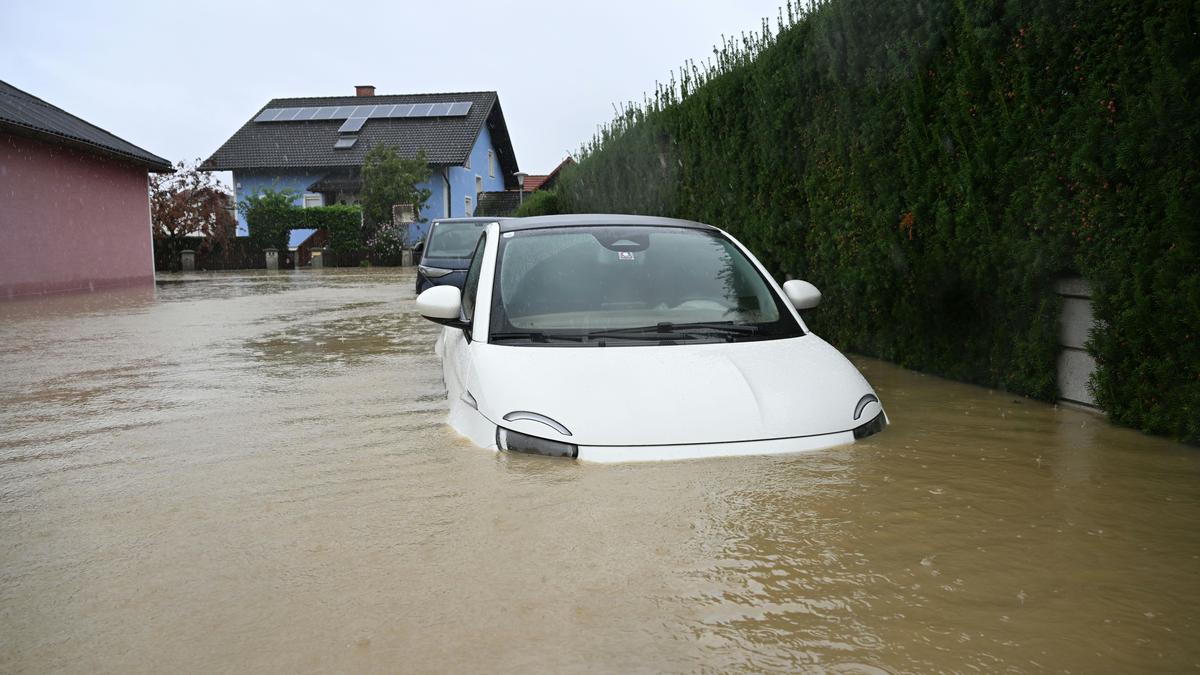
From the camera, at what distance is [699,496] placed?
3.93 metres

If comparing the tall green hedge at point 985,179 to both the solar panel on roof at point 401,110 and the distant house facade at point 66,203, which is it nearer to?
the distant house facade at point 66,203

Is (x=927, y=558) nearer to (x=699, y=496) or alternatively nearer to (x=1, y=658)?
(x=699, y=496)

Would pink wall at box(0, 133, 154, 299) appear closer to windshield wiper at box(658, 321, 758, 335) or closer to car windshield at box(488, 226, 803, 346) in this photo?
car windshield at box(488, 226, 803, 346)

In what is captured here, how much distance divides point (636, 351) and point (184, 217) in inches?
1433

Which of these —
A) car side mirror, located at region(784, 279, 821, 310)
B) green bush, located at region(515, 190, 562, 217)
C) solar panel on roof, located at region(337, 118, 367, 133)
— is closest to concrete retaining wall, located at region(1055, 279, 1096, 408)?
car side mirror, located at region(784, 279, 821, 310)

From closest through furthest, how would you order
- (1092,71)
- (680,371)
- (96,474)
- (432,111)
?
(680,371) → (96,474) → (1092,71) → (432,111)

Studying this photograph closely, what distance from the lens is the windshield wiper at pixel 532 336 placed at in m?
4.74

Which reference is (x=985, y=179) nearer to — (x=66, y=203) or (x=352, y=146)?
(x=66, y=203)

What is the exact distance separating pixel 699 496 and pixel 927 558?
3.08 ft

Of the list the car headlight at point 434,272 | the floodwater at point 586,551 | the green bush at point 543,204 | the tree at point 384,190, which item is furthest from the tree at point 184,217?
the floodwater at point 586,551

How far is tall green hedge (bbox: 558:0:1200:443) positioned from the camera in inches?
193

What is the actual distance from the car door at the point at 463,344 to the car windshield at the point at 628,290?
0.28m

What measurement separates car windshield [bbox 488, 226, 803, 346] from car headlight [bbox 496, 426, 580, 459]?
0.62 meters

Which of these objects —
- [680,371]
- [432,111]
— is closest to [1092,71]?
[680,371]
